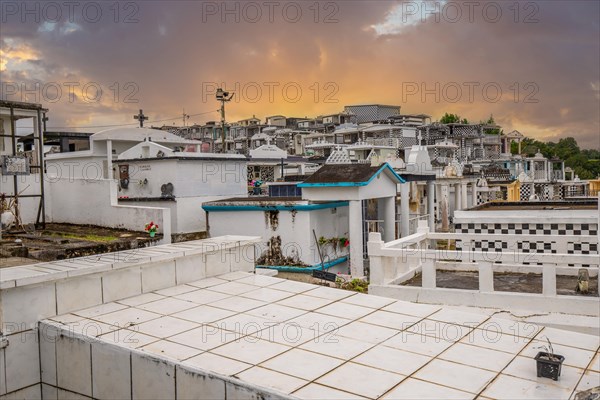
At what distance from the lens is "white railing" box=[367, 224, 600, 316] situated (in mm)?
8148

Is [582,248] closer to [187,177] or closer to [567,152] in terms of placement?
[187,177]

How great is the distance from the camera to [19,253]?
6.61 meters

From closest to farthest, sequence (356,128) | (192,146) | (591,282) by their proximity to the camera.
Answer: (591,282) → (192,146) → (356,128)

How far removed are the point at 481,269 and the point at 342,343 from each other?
5223 millimetres

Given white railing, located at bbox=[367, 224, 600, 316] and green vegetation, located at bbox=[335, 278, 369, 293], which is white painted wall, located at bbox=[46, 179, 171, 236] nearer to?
green vegetation, located at bbox=[335, 278, 369, 293]

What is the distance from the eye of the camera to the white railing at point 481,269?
321 inches

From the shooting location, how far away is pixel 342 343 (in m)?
3.92

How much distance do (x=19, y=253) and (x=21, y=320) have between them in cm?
297

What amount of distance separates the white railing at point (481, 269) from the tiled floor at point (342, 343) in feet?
13.2

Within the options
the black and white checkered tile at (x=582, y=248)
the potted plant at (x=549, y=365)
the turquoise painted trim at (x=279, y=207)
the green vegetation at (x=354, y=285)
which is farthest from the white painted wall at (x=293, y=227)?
the potted plant at (x=549, y=365)

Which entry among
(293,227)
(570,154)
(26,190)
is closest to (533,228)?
(293,227)

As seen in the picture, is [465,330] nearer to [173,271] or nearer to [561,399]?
[561,399]

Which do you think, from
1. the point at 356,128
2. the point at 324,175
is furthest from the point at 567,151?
the point at 324,175

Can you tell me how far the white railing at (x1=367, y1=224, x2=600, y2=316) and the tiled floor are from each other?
4.03 metres
